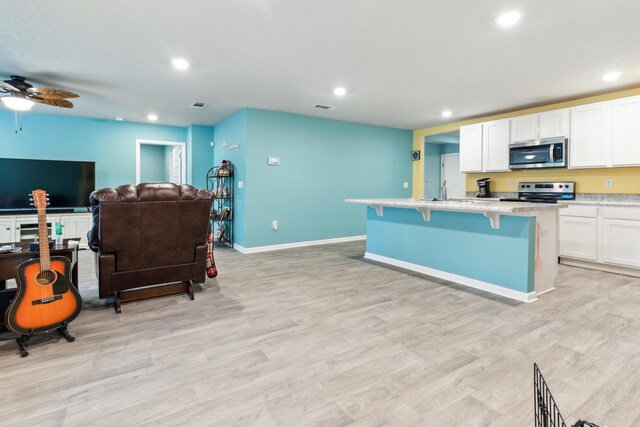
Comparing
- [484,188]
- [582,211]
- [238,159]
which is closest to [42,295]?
[238,159]

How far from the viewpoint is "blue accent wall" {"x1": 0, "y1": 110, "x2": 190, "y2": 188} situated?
19.0 ft

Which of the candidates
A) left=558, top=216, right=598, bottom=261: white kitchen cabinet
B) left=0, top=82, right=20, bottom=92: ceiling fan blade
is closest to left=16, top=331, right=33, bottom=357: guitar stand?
left=0, top=82, right=20, bottom=92: ceiling fan blade

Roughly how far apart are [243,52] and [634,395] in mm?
Answer: 3796

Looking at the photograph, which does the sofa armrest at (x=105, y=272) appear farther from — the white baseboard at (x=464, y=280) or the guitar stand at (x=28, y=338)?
the white baseboard at (x=464, y=280)

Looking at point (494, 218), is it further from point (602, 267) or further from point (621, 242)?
point (602, 267)

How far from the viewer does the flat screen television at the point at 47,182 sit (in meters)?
5.60

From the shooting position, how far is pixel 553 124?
16.2ft

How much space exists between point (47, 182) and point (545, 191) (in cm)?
834

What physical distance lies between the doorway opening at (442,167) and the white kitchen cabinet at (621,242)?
5.42 meters

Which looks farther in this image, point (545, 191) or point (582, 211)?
point (545, 191)

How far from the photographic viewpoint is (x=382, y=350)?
224 centimetres

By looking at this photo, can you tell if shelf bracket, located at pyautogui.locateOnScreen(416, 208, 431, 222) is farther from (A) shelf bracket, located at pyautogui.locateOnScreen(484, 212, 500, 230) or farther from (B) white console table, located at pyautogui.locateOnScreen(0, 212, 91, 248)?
(B) white console table, located at pyautogui.locateOnScreen(0, 212, 91, 248)

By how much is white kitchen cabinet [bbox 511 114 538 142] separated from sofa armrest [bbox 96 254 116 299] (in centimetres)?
576

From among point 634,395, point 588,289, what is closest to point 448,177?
point 588,289
